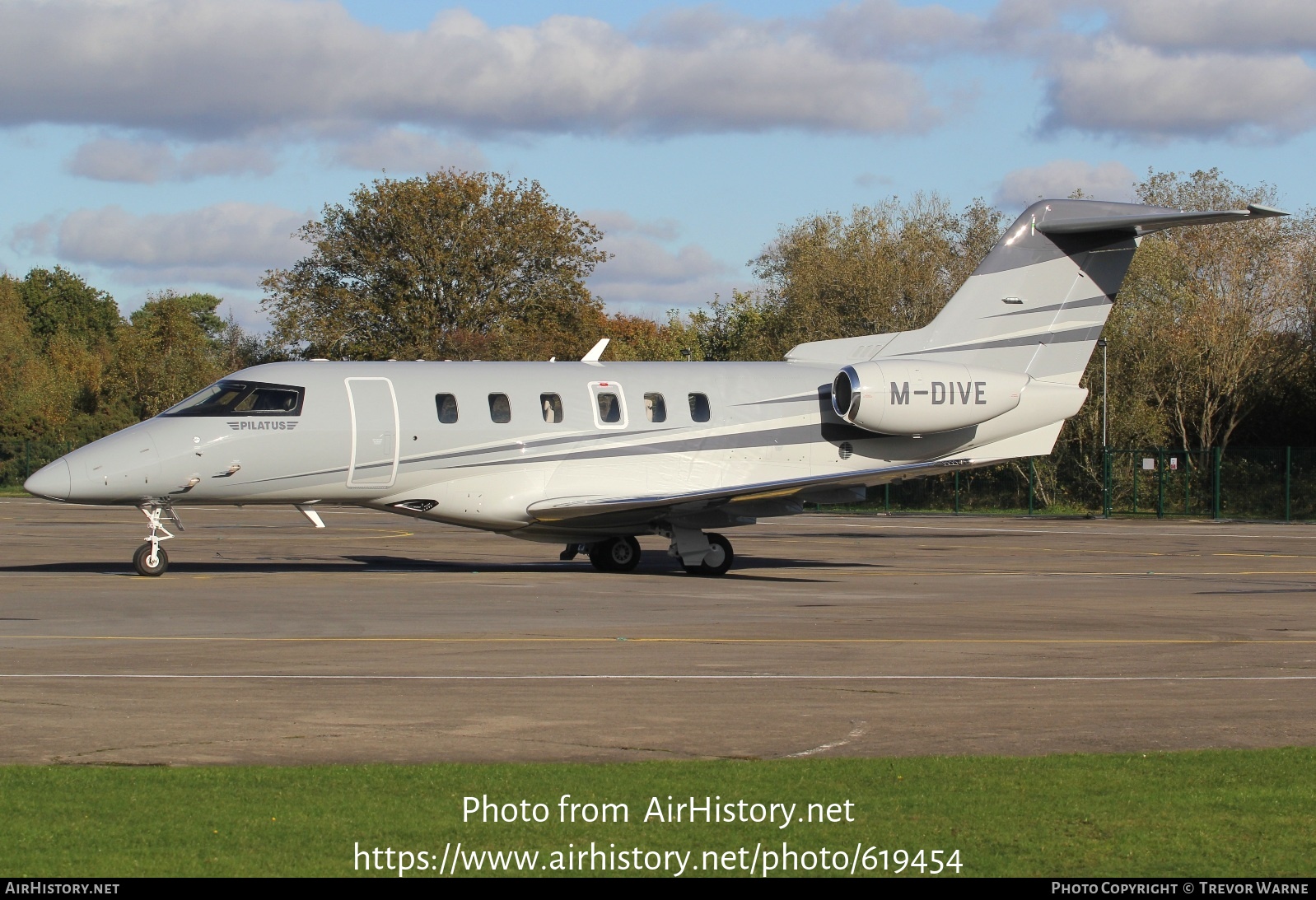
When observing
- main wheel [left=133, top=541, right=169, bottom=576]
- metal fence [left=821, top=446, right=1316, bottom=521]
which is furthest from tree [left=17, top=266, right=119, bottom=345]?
main wheel [left=133, top=541, right=169, bottom=576]

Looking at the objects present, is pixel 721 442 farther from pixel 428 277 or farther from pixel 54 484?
pixel 428 277

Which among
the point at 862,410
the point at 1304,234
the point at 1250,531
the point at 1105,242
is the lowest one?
the point at 1250,531

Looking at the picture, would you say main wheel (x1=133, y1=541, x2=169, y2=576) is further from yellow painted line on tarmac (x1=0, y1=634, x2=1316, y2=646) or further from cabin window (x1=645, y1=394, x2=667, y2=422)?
cabin window (x1=645, y1=394, x2=667, y2=422)

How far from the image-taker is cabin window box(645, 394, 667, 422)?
2431 centimetres

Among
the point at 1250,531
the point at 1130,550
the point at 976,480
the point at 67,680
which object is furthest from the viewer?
the point at 976,480

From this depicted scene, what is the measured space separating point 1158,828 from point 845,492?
55.6 feet

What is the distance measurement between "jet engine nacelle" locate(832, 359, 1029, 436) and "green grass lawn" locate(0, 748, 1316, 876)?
15022 millimetres

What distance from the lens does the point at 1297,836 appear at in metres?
7.16

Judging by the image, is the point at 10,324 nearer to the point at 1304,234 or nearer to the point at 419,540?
the point at 419,540

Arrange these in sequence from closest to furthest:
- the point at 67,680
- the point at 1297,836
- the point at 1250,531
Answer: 1. the point at 1297,836
2. the point at 67,680
3. the point at 1250,531

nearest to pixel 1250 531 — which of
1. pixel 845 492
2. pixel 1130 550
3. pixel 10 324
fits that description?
pixel 1130 550

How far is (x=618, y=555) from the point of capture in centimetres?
2505

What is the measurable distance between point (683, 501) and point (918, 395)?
4541mm

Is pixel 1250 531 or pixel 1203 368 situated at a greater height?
pixel 1203 368
